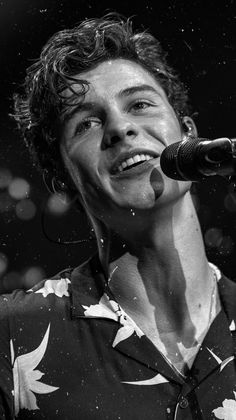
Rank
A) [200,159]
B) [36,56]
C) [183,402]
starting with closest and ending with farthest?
[200,159], [183,402], [36,56]

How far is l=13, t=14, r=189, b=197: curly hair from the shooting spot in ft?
10.6

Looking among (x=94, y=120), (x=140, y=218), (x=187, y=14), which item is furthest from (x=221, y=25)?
(x=140, y=218)

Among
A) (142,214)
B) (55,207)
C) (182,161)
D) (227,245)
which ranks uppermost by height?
(182,161)

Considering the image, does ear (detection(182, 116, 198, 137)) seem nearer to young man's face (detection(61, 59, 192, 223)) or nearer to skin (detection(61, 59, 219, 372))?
young man's face (detection(61, 59, 192, 223))

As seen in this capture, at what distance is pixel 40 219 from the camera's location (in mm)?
4293

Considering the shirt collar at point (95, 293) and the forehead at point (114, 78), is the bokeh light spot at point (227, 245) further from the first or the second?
the forehead at point (114, 78)

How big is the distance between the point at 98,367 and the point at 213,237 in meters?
1.69

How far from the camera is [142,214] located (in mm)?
2857

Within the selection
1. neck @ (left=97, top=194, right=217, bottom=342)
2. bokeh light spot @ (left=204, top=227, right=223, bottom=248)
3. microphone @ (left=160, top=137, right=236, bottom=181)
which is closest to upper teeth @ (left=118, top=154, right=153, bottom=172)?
neck @ (left=97, top=194, right=217, bottom=342)

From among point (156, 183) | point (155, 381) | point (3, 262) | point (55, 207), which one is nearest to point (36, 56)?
point (55, 207)

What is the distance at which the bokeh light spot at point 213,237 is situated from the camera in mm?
4105

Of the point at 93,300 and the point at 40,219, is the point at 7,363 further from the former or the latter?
the point at 40,219

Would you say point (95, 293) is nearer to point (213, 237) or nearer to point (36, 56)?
point (213, 237)

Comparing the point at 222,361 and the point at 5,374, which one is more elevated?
the point at 5,374
